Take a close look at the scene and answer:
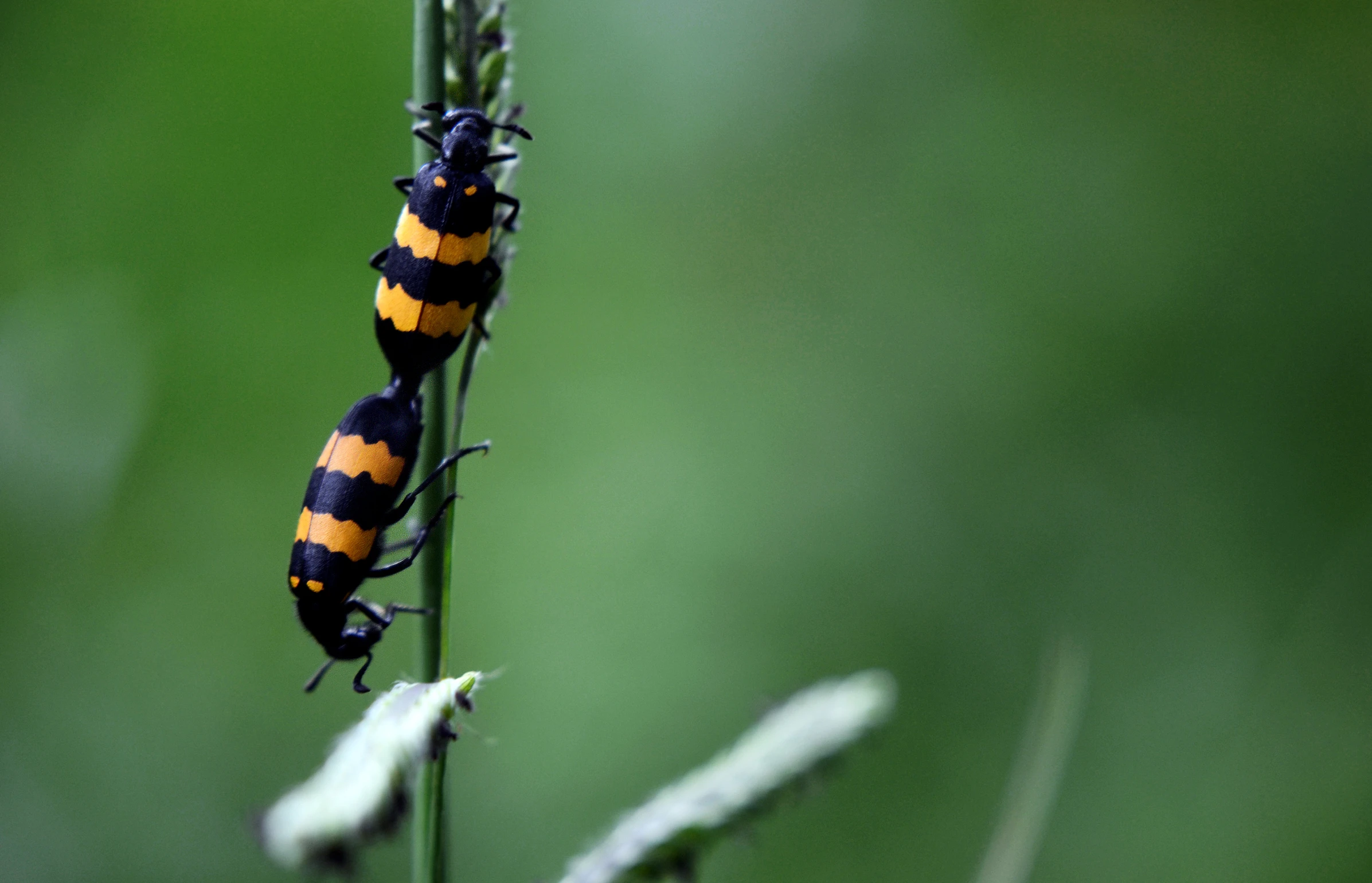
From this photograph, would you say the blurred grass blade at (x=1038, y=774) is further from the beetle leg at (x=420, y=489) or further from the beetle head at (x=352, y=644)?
the beetle head at (x=352, y=644)

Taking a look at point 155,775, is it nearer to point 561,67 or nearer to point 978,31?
point 561,67

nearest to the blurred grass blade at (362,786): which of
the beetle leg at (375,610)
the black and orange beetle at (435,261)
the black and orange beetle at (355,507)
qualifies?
the black and orange beetle at (435,261)

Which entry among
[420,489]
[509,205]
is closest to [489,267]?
[509,205]

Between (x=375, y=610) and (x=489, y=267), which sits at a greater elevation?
(x=489, y=267)

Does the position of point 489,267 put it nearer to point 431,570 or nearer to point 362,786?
point 431,570

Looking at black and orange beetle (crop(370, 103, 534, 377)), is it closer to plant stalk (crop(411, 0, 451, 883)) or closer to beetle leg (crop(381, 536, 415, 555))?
beetle leg (crop(381, 536, 415, 555))
